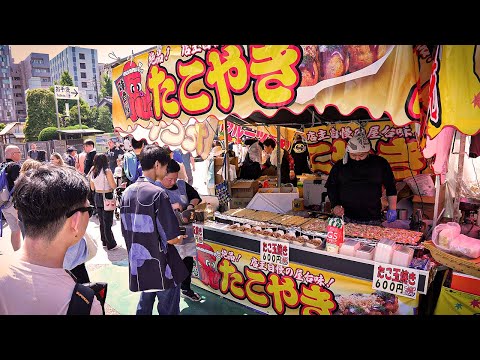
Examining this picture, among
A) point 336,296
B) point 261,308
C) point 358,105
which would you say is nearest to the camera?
point 358,105

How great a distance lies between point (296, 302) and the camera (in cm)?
341

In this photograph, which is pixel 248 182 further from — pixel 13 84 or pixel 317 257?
pixel 13 84

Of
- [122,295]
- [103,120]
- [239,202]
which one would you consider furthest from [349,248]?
[103,120]

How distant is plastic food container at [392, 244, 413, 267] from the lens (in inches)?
108

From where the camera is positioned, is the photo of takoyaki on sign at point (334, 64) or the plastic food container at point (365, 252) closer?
the photo of takoyaki on sign at point (334, 64)

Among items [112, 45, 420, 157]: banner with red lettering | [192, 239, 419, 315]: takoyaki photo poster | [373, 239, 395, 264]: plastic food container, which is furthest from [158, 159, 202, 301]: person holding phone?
[373, 239, 395, 264]: plastic food container

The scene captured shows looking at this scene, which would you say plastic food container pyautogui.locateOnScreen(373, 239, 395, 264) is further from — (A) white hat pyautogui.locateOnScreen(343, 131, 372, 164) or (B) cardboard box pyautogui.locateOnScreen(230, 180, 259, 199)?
(B) cardboard box pyautogui.locateOnScreen(230, 180, 259, 199)

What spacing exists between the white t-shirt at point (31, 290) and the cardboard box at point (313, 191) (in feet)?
17.0

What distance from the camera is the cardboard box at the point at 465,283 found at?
2547 mm

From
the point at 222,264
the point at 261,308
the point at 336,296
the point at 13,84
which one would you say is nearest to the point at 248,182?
the point at 222,264

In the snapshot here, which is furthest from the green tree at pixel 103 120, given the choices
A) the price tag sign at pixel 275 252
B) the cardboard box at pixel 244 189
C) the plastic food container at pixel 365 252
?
the plastic food container at pixel 365 252

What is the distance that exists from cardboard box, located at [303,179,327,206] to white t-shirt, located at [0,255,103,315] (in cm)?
517

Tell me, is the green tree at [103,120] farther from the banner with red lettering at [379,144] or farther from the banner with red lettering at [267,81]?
the banner with red lettering at [267,81]

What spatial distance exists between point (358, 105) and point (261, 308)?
106 inches
